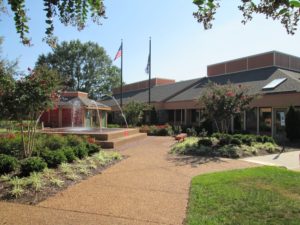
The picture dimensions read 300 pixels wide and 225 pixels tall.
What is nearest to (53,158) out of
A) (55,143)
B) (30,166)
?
(30,166)

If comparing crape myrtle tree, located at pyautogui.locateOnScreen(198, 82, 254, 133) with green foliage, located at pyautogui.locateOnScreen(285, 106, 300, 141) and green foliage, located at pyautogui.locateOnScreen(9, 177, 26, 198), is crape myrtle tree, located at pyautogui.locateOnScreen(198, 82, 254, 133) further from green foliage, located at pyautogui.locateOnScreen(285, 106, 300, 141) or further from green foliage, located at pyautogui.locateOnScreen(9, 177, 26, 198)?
green foliage, located at pyautogui.locateOnScreen(9, 177, 26, 198)

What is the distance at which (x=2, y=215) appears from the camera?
574 cm

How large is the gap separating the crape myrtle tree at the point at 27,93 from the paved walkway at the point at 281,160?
8.00 meters

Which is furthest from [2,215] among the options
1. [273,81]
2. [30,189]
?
[273,81]

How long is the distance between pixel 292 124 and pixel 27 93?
53.5 feet

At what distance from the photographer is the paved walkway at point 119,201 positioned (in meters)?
5.61

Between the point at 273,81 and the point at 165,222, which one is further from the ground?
the point at 273,81

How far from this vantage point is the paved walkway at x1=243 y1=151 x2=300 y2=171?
12180 millimetres

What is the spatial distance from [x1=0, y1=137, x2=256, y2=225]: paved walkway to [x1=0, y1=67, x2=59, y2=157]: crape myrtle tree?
314cm

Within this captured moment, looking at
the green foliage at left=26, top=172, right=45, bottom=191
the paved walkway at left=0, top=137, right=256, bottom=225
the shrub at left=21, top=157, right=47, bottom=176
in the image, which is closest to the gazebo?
the paved walkway at left=0, top=137, right=256, bottom=225

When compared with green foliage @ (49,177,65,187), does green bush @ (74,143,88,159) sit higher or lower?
higher

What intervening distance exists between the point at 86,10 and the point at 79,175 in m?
6.40

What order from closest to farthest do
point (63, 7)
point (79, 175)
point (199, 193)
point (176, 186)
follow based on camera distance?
point (63, 7) → point (199, 193) → point (176, 186) → point (79, 175)

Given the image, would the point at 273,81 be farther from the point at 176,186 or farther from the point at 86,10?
the point at 86,10
